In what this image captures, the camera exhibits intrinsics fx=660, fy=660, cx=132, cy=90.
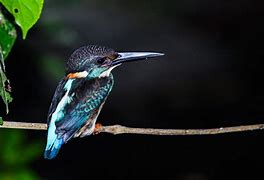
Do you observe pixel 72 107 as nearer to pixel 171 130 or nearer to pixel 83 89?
pixel 83 89

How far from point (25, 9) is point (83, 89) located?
1365mm

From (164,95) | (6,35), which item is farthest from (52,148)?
(164,95)

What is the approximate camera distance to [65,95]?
3525 millimetres

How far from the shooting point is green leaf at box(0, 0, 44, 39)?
2.25 meters

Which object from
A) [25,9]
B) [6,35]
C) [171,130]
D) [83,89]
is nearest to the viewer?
[25,9]

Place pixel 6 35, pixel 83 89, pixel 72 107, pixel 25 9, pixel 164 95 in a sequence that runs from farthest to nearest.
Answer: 1. pixel 164 95
2. pixel 83 89
3. pixel 72 107
4. pixel 6 35
5. pixel 25 9

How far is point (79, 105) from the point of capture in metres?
3.55

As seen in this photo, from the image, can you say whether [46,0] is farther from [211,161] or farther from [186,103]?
[211,161]

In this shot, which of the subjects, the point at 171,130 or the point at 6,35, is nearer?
the point at 6,35

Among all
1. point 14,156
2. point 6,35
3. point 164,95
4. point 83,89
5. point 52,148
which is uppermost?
point 6,35

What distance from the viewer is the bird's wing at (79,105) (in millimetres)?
3426

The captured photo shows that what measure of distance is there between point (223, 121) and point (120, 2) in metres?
1.83

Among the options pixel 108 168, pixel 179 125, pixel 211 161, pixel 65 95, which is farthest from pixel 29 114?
pixel 65 95

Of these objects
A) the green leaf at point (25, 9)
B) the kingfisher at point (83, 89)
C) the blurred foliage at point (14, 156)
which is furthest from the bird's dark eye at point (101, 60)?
the green leaf at point (25, 9)
